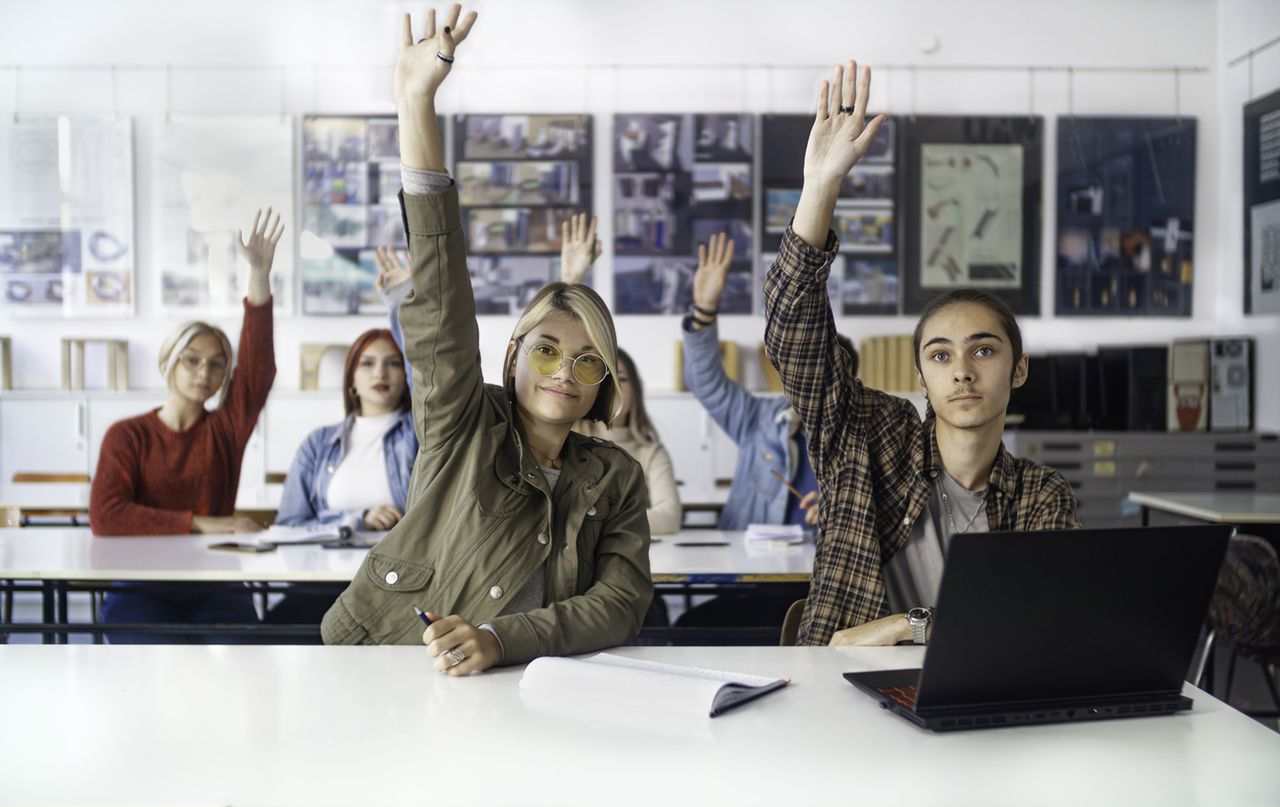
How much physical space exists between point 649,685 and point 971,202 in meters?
5.79

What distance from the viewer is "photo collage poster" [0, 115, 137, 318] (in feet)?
21.7

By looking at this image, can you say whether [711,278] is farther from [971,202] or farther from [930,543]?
[971,202]

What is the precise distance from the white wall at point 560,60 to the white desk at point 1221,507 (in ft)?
8.02

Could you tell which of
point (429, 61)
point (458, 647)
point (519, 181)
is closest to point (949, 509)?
point (458, 647)

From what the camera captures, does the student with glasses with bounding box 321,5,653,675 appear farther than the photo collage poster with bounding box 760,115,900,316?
No

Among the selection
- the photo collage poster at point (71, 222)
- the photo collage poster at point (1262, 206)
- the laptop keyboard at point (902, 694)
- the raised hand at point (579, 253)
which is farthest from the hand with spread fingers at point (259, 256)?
the photo collage poster at point (1262, 206)

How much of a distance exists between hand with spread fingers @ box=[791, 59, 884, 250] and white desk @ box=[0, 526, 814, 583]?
1212 mm

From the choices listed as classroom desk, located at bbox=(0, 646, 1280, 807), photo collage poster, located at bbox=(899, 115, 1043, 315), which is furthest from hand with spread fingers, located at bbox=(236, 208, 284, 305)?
photo collage poster, located at bbox=(899, 115, 1043, 315)

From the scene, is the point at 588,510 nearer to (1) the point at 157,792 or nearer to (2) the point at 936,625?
(2) the point at 936,625

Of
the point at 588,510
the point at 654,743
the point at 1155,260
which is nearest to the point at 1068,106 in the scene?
the point at 1155,260

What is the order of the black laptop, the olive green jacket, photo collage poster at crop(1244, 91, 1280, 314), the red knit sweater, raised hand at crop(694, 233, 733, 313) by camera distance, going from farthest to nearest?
photo collage poster at crop(1244, 91, 1280, 314), raised hand at crop(694, 233, 733, 313), the red knit sweater, the olive green jacket, the black laptop

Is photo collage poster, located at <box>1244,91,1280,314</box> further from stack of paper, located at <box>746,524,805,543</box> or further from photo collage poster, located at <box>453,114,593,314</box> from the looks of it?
stack of paper, located at <box>746,524,805,543</box>

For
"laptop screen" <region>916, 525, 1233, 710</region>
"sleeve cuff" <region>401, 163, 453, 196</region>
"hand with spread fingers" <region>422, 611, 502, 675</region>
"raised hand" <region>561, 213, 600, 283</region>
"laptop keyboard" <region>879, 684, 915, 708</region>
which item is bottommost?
"laptop keyboard" <region>879, 684, 915, 708</region>

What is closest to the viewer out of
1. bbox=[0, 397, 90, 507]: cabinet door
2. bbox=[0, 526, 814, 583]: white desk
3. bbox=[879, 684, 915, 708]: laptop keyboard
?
bbox=[879, 684, 915, 708]: laptop keyboard
